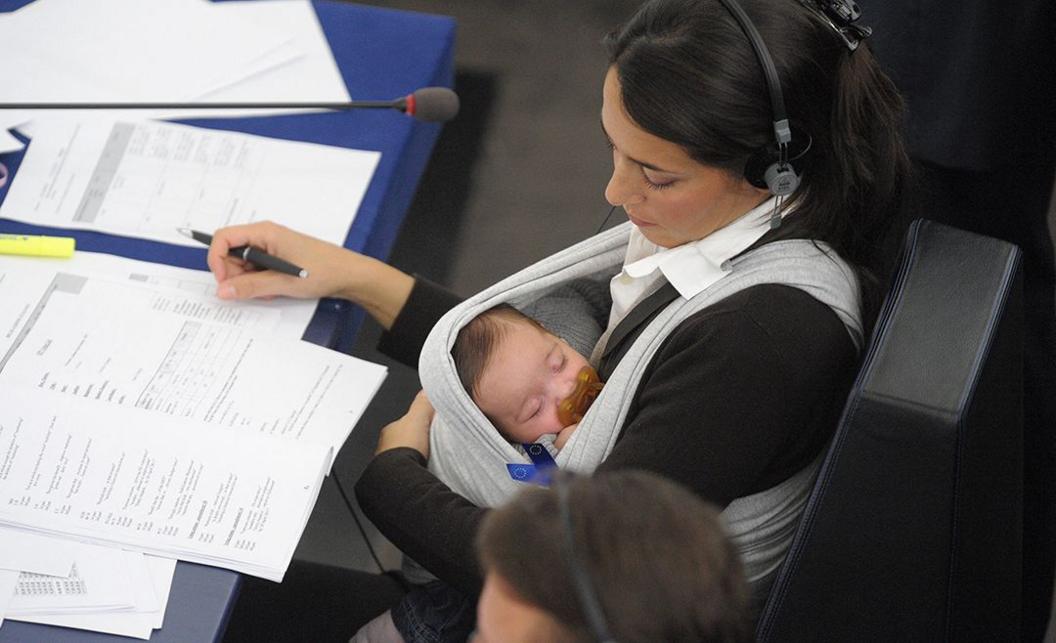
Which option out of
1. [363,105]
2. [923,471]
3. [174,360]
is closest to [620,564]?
[923,471]

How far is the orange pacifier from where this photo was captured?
4.18 feet

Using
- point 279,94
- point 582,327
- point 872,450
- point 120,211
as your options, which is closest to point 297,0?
point 279,94

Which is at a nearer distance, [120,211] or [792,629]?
[792,629]

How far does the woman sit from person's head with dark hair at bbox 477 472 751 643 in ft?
1.26

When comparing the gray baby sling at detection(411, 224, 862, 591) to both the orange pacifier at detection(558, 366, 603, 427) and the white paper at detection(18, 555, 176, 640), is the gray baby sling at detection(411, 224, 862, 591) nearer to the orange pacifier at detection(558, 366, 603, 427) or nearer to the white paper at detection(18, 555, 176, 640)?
the orange pacifier at detection(558, 366, 603, 427)

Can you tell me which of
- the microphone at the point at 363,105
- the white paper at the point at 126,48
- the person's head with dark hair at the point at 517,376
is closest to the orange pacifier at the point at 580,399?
the person's head with dark hair at the point at 517,376

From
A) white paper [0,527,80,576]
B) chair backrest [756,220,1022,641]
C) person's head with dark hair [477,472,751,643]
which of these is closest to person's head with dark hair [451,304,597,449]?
chair backrest [756,220,1022,641]

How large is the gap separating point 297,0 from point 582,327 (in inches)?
31.7

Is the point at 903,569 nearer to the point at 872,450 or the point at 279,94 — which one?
the point at 872,450

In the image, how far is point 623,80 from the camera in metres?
1.15

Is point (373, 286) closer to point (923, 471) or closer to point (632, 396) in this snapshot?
point (632, 396)

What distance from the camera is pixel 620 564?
65 cm

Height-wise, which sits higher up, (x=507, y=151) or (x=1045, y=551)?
(x=1045, y=551)

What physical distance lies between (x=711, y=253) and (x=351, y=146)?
621mm
